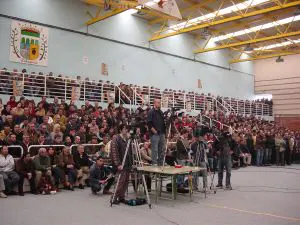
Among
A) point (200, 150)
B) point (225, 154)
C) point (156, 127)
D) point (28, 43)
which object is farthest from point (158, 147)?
point (28, 43)

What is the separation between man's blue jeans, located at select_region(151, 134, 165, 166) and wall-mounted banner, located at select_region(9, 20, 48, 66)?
9.60 m

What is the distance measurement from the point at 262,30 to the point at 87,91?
46.2ft

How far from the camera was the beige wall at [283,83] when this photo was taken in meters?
26.5

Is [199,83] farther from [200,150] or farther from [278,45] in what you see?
[200,150]

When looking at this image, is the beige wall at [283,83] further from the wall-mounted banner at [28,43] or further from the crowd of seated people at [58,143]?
the wall-mounted banner at [28,43]

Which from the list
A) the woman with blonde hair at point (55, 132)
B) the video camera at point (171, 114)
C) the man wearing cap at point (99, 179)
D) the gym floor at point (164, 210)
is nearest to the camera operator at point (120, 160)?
the gym floor at point (164, 210)

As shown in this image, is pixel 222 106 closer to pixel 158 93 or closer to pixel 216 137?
pixel 158 93

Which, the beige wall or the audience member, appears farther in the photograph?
the beige wall

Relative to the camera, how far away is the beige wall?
1041 inches

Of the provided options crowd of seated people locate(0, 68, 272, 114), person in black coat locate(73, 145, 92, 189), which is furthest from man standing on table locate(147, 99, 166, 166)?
crowd of seated people locate(0, 68, 272, 114)

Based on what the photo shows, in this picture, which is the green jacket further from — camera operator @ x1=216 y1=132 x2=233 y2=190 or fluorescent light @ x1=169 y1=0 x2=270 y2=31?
fluorescent light @ x1=169 y1=0 x2=270 y2=31

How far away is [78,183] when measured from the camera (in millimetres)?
8930

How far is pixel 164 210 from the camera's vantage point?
20.4 feet

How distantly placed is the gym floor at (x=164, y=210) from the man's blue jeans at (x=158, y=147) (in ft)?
2.82
